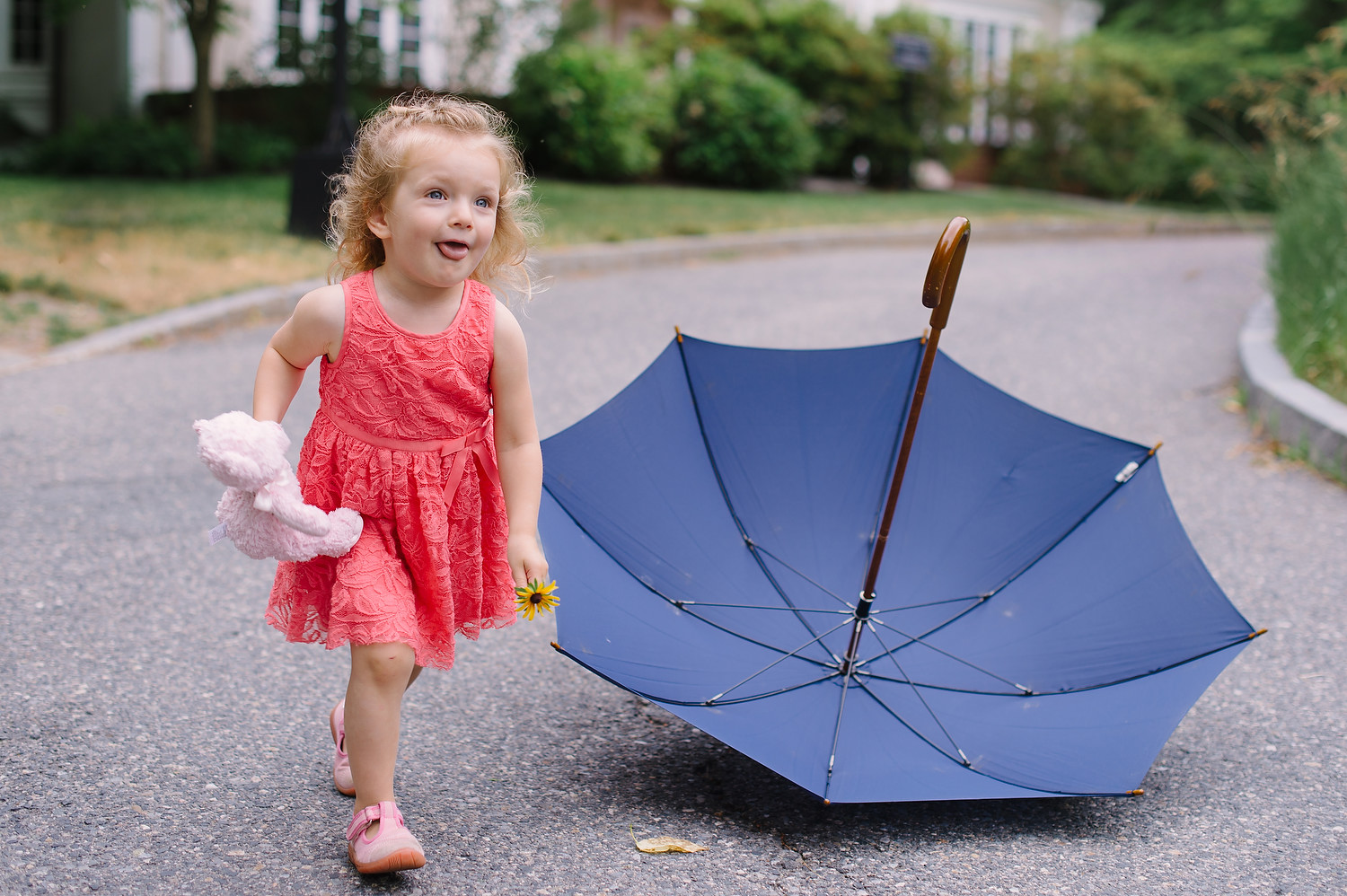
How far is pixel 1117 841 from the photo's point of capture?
2.58m

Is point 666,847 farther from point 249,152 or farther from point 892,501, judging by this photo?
point 249,152

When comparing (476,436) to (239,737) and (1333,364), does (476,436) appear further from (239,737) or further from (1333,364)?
(1333,364)

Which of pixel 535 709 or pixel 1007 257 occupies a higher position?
pixel 1007 257

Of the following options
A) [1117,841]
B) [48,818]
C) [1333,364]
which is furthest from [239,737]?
[1333,364]

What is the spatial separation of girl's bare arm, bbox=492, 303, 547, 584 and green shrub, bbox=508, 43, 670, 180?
13.0 m

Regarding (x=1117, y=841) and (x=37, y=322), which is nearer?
(x=1117, y=841)

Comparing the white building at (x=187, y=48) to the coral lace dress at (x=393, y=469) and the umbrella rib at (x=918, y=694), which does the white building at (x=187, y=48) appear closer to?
the umbrella rib at (x=918, y=694)

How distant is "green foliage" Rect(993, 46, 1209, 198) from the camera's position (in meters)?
20.1

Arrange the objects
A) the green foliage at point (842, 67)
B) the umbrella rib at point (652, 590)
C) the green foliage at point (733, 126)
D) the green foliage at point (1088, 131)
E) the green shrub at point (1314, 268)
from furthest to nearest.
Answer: the green foliage at point (1088, 131) → the green foliage at point (842, 67) → the green foliage at point (733, 126) → the green shrub at point (1314, 268) → the umbrella rib at point (652, 590)

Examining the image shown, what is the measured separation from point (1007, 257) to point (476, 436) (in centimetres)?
1015

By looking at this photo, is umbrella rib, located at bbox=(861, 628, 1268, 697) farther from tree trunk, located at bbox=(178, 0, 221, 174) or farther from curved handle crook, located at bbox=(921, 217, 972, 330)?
tree trunk, located at bbox=(178, 0, 221, 174)

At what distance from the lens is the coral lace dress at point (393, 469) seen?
228 centimetres

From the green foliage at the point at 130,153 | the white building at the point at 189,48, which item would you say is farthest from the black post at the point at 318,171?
the white building at the point at 189,48

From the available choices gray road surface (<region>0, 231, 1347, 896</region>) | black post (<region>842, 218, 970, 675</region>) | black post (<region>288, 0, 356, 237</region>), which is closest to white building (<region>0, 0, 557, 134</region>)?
black post (<region>288, 0, 356, 237</region>)
